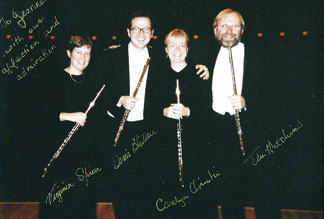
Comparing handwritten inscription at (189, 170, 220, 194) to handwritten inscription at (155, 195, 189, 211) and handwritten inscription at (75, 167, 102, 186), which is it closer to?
handwritten inscription at (155, 195, 189, 211)

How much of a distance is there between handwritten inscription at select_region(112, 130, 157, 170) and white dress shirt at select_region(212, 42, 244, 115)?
1.78 feet

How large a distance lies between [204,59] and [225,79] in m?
0.22

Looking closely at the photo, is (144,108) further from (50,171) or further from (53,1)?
(53,1)

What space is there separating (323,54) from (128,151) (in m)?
1.65

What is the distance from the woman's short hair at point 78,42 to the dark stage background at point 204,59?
0.05 m

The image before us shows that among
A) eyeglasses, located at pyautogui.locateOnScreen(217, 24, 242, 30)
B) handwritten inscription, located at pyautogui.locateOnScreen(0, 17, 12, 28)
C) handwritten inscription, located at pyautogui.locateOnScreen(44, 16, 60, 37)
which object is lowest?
eyeglasses, located at pyautogui.locateOnScreen(217, 24, 242, 30)

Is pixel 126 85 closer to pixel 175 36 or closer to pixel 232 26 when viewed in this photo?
pixel 175 36

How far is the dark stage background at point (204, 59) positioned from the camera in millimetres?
2043

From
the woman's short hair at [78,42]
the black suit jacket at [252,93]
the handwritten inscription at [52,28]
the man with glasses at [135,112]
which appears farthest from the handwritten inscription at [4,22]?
the black suit jacket at [252,93]

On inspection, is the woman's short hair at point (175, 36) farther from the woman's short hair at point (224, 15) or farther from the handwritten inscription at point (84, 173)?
the handwritten inscription at point (84, 173)

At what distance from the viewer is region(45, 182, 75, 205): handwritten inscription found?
6.81ft

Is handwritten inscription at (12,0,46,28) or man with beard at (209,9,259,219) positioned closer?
man with beard at (209,9,259,219)

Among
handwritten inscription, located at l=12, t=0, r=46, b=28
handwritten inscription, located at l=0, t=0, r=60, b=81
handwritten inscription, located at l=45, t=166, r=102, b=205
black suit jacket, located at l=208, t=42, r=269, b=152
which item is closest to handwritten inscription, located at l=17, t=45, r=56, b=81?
handwritten inscription, located at l=0, t=0, r=60, b=81

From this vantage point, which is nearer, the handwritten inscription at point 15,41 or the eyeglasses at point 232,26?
the eyeglasses at point 232,26
